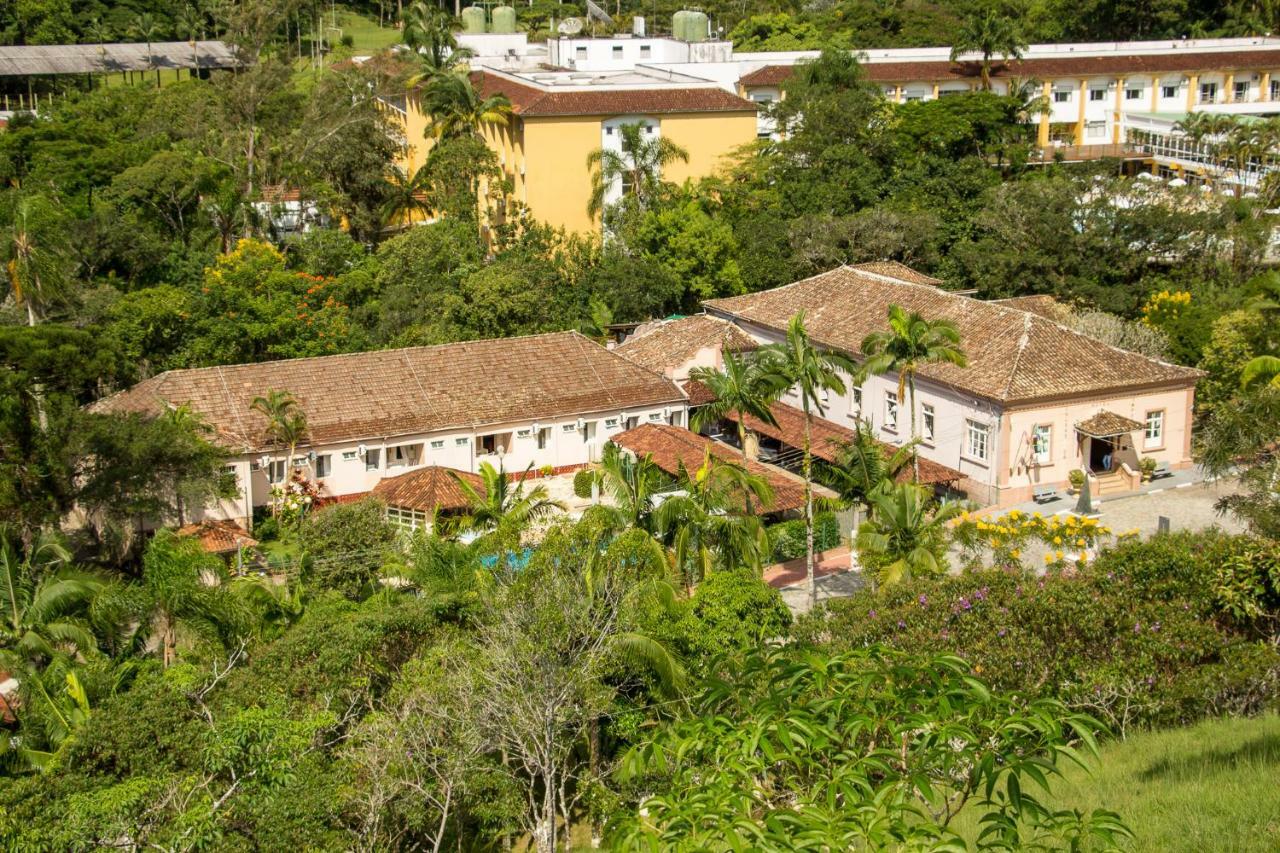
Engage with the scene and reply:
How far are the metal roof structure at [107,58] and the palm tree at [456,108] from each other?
95.3 feet

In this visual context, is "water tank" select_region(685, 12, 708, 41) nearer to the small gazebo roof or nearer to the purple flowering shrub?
the small gazebo roof

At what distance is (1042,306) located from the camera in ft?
129

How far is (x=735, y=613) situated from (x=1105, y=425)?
15.3 m

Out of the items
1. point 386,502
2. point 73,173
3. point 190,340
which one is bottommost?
point 386,502

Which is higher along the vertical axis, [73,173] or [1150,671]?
[73,173]

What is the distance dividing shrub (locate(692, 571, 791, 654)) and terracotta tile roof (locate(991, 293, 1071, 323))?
20.1 meters

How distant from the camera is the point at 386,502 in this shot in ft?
97.9

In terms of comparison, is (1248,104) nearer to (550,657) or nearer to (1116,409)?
(1116,409)

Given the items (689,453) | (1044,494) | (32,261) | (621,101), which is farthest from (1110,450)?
(32,261)

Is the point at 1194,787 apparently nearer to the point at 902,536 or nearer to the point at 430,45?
the point at 902,536

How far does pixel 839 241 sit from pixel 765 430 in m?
11.5

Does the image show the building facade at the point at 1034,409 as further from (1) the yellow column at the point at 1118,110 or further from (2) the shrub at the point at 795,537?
(1) the yellow column at the point at 1118,110

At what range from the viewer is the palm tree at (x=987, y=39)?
195ft

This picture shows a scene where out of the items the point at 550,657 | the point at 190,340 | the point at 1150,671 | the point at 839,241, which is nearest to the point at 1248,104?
the point at 839,241
